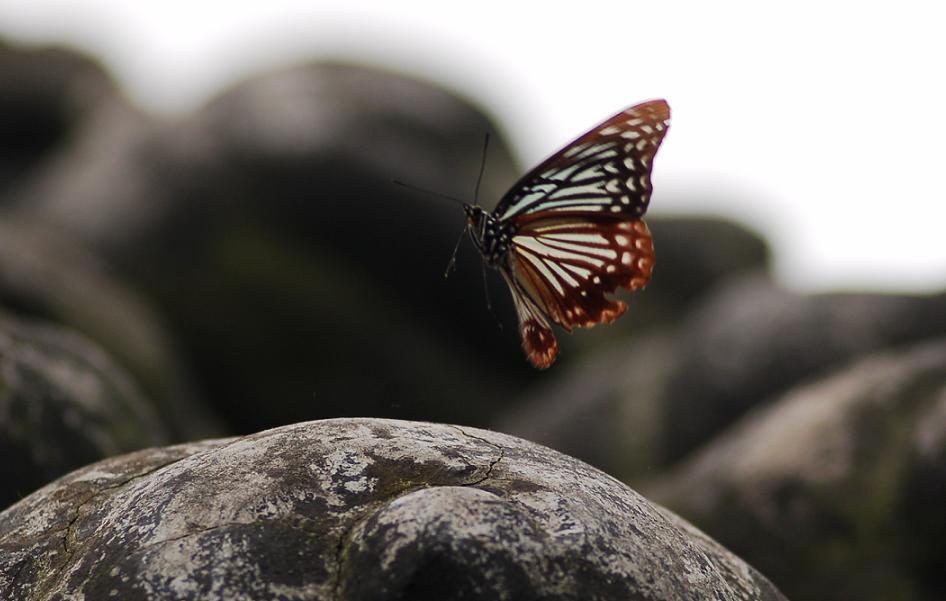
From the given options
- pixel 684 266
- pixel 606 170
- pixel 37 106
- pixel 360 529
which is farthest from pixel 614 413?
pixel 37 106

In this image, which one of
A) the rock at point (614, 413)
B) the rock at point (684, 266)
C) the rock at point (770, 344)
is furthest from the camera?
the rock at point (684, 266)

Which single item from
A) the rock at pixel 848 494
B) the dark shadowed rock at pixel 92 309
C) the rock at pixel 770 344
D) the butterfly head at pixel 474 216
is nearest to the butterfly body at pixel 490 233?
the butterfly head at pixel 474 216

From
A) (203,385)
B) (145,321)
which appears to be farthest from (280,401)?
(145,321)

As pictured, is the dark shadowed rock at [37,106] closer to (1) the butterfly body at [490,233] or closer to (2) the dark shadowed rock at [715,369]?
(2) the dark shadowed rock at [715,369]

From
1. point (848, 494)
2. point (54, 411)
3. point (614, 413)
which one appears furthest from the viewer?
point (614, 413)

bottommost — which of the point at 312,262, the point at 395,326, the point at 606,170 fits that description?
the point at 395,326

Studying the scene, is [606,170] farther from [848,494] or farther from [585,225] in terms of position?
[848,494]
